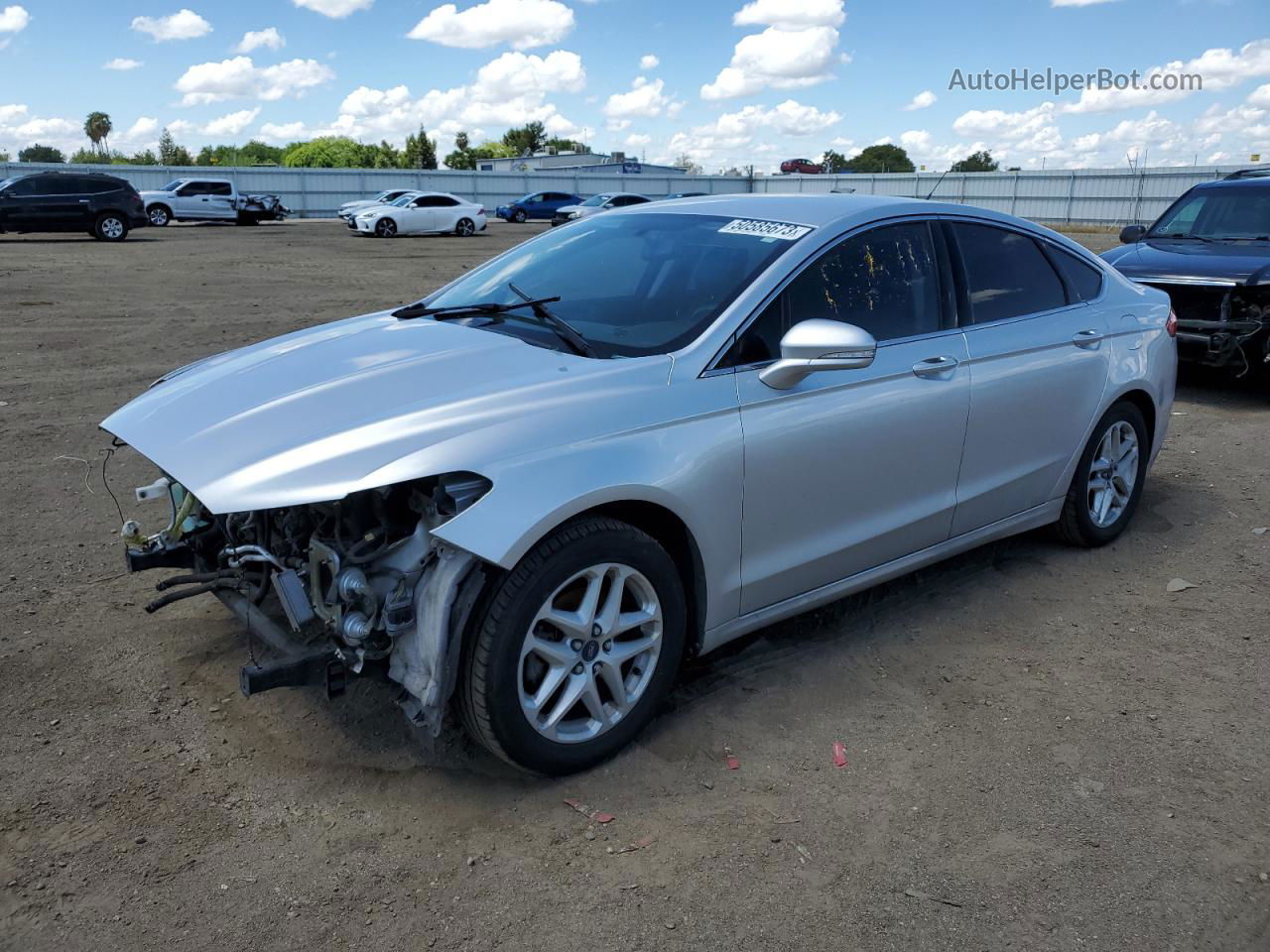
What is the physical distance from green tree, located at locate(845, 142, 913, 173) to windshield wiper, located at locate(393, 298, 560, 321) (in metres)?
78.5

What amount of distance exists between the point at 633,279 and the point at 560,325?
1.41ft

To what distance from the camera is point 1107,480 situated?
5.32m

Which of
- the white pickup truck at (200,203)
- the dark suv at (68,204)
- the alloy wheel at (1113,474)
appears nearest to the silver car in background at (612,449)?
the alloy wheel at (1113,474)

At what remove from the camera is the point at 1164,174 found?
4044 cm

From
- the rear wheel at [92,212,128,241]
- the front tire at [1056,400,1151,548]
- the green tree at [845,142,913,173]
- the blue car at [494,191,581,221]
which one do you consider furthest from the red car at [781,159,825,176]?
the front tire at [1056,400,1151,548]

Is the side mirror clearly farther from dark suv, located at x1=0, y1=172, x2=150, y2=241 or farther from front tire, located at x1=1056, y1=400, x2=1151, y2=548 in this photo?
dark suv, located at x1=0, y1=172, x2=150, y2=241

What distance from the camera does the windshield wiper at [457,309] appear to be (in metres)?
3.96

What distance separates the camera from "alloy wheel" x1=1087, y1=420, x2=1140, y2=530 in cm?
523

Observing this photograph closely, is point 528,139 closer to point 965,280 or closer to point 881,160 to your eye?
point 881,160

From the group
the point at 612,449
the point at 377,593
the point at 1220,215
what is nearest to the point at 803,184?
the point at 1220,215

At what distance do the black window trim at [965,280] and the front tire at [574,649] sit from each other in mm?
1887

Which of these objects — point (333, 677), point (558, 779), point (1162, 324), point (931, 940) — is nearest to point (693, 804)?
point (558, 779)

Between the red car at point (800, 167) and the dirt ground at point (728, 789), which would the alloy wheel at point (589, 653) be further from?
the red car at point (800, 167)

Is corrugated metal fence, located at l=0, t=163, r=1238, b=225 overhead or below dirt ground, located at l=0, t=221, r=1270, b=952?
overhead
